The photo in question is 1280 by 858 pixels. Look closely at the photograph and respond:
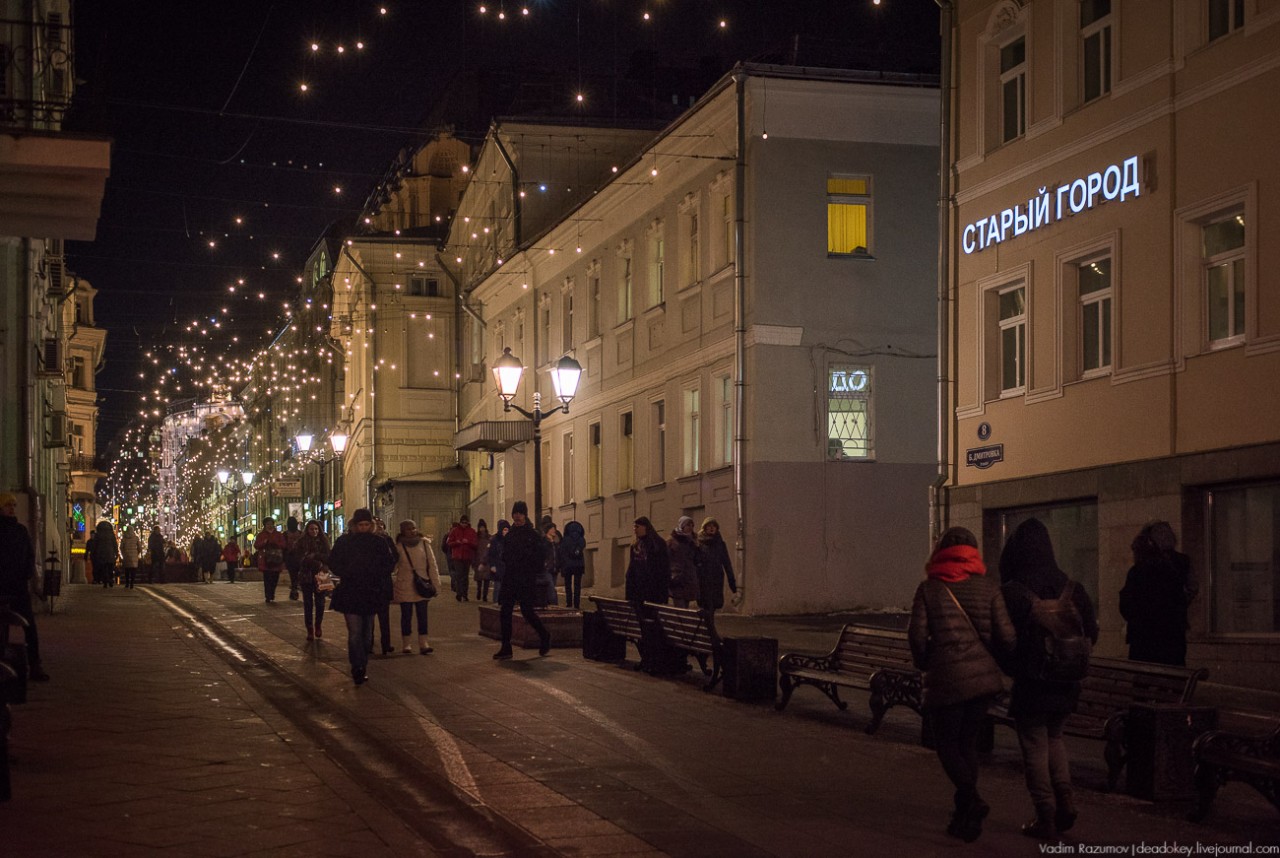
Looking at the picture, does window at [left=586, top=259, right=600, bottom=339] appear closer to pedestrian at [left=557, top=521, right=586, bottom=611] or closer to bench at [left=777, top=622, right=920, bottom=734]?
pedestrian at [left=557, top=521, right=586, bottom=611]

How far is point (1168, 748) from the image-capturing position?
9.82m

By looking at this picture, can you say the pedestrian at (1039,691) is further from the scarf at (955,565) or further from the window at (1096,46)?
the window at (1096,46)

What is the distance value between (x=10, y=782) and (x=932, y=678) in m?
5.48

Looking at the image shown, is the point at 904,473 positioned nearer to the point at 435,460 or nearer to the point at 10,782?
the point at 10,782

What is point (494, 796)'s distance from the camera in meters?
10.1

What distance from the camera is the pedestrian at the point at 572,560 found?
30031mm

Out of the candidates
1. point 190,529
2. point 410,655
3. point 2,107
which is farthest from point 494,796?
point 190,529

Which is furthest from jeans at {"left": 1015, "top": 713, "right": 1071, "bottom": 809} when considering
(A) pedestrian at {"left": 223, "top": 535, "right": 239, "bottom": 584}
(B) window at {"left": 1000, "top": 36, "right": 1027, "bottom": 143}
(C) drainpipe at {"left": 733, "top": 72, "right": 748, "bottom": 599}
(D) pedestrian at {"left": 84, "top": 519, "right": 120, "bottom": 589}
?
(A) pedestrian at {"left": 223, "top": 535, "right": 239, "bottom": 584}

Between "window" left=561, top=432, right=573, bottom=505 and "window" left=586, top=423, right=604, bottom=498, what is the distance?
1.61 metres

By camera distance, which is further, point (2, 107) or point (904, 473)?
point (904, 473)

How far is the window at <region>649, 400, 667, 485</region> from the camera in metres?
35.1

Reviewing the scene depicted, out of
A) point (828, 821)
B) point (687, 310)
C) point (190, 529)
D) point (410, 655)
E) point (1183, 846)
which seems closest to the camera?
point (1183, 846)

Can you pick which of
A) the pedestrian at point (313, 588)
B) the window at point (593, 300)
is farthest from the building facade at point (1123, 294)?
the window at point (593, 300)

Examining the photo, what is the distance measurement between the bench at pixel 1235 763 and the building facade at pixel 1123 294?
8440 millimetres
